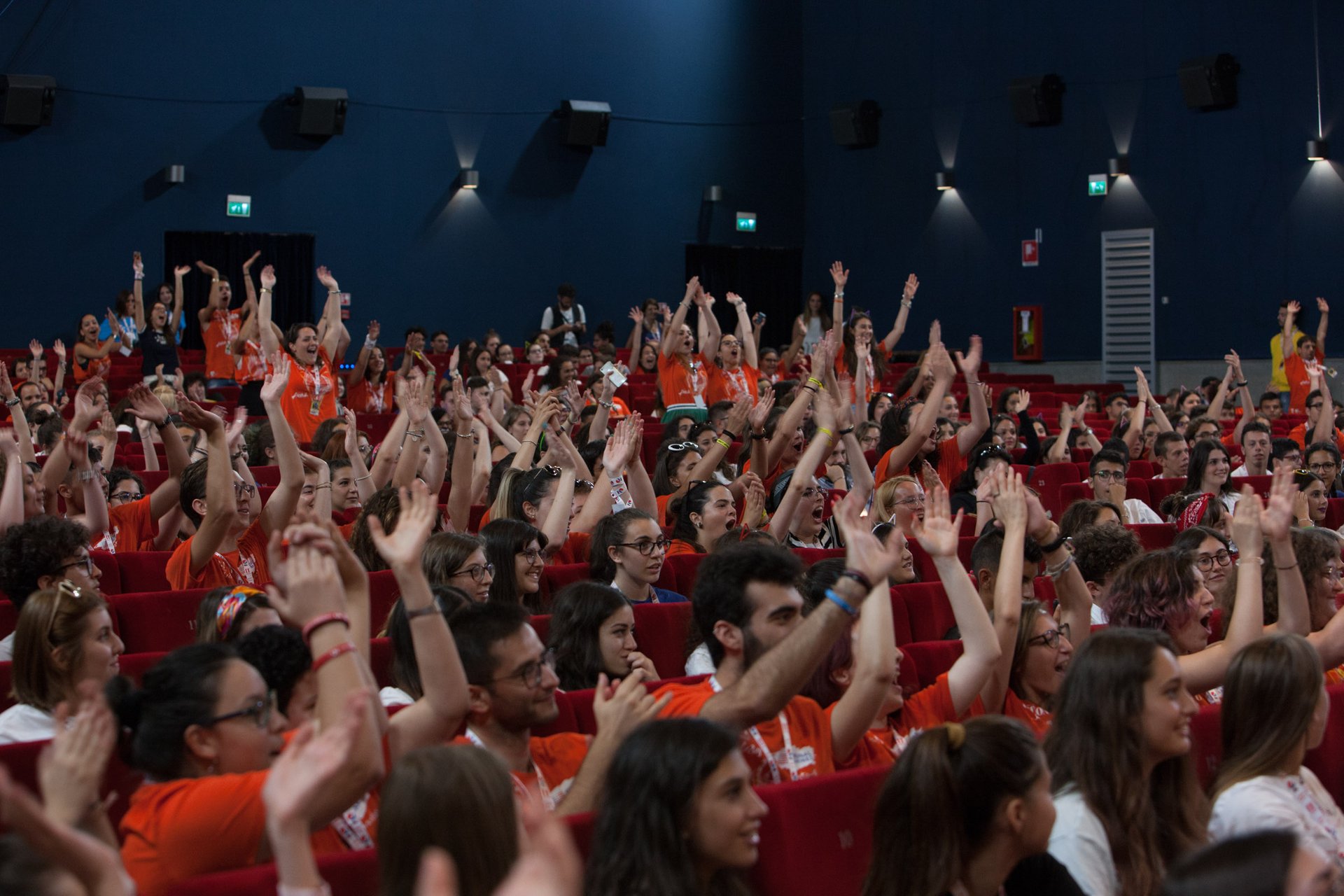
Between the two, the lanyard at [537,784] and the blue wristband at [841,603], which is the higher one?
the blue wristband at [841,603]

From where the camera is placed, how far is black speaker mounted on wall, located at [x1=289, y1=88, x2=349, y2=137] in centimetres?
1404

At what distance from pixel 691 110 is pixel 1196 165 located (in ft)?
18.8

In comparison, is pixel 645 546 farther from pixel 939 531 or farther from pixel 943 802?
pixel 943 802

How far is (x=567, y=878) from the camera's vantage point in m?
1.19

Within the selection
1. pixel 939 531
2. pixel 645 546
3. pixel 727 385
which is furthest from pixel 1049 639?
pixel 727 385

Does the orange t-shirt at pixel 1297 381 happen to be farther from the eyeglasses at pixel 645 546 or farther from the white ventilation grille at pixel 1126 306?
the eyeglasses at pixel 645 546

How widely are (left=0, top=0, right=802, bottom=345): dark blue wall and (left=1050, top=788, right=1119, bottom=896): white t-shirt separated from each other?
12824mm

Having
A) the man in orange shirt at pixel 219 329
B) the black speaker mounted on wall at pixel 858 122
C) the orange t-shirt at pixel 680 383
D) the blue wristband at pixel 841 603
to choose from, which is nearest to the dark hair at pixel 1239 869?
the blue wristband at pixel 841 603

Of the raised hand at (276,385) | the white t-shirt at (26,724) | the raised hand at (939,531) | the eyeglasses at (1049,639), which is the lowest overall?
the white t-shirt at (26,724)

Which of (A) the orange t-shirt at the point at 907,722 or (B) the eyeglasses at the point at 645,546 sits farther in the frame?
(B) the eyeglasses at the point at 645,546

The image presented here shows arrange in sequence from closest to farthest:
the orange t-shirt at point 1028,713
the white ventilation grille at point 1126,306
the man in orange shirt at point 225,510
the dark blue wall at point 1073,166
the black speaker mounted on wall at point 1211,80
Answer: the orange t-shirt at point 1028,713 < the man in orange shirt at point 225,510 < the dark blue wall at point 1073,166 < the black speaker mounted on wall at point 1211,80 < the white ventilation grille at point 1126,306

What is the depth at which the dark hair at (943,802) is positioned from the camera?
6.80 feet

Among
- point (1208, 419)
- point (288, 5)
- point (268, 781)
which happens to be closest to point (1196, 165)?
point (1208, 419)

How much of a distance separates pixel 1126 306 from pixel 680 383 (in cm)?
709
